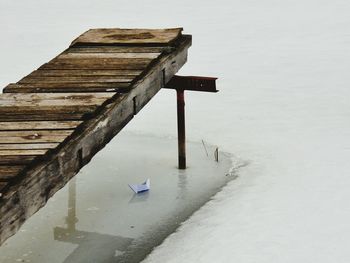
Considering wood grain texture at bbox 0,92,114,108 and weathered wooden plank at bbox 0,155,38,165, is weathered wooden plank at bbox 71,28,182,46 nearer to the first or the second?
wood grain texture at bbox 0,92,114,108

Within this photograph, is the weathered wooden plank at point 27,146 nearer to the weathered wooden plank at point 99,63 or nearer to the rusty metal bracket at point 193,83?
the weathered wooden plank at point 99,63

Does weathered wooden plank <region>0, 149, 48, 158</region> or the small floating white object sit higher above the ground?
weathered wooden plank <region>0, 149, 48, 158</region>

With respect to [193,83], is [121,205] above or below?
below

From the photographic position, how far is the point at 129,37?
8.17 m

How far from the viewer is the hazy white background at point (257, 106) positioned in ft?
19.7

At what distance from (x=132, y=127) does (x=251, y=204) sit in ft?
9.89

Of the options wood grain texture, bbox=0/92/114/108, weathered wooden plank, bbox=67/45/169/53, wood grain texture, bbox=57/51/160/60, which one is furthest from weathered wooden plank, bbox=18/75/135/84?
weathered wooden plank, bbox=67/45/169/53

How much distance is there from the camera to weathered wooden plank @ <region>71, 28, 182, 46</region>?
7836 mm

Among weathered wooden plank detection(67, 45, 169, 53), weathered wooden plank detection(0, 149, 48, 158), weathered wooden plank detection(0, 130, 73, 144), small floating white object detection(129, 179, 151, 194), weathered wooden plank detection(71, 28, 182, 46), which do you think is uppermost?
weathered wooden plank detection(71, 28, 182, 46)

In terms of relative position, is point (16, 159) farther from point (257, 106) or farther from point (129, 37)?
point (257, 106)

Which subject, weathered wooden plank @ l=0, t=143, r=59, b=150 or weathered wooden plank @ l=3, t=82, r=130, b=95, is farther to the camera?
weathered wooden plank @ l=3, t=82, r=130, b=95

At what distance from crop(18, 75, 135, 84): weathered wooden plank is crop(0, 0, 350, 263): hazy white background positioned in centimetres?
132

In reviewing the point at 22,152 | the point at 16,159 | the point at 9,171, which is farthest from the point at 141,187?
the point at 9,171

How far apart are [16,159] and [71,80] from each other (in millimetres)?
1980
